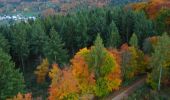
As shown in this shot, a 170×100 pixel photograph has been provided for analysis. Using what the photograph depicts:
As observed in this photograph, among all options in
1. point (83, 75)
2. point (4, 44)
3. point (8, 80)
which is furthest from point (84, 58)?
point (4, 44)

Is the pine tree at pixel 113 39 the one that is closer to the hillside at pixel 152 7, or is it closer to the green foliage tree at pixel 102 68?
the green foliage tree at pixel 102 68

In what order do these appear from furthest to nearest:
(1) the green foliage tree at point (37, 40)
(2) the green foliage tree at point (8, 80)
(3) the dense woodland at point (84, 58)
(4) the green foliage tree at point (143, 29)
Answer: (4) the green foliage tree at point (143, 29)
(1) the green foliage tree at point (37, 40)
(3) the dense woodland at point (84, 58)
(2) the green foliage tree at point (8, 80)

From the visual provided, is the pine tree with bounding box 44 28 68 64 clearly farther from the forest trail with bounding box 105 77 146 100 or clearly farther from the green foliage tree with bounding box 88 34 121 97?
the forest trail with bounding box 105 77 146 100

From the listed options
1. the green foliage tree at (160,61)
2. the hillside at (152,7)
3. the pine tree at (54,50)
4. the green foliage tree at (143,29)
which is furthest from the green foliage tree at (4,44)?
the hillside at (152,7)

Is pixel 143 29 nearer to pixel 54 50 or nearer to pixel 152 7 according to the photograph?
pixel 54 50

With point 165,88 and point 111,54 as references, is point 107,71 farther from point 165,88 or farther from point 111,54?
point 165,88

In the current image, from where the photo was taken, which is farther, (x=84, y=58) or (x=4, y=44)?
(x=4, y=44)
